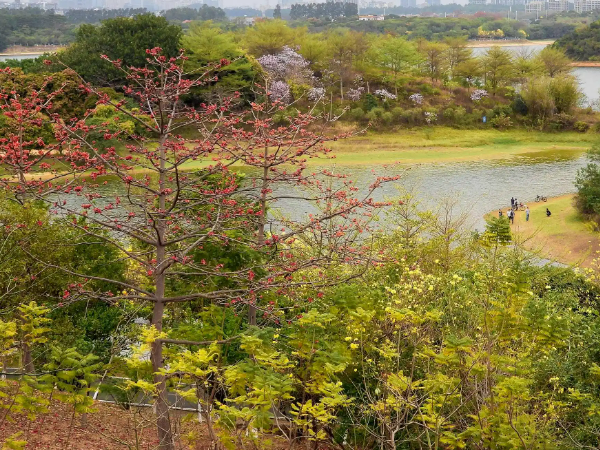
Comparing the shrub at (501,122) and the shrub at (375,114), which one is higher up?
the shrub at (375,114)

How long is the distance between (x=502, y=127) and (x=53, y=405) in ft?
141

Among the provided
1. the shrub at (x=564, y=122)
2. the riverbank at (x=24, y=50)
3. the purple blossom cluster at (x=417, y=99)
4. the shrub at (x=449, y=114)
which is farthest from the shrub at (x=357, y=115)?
the riverbank at (x=24, y=50)

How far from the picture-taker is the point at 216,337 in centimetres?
880

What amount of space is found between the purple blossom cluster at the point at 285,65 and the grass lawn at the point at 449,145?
8.34 metres

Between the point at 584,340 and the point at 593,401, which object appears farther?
the point at 584,340

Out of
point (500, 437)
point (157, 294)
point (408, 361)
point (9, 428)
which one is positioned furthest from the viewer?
point (408, 361)

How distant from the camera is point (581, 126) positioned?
47.3m

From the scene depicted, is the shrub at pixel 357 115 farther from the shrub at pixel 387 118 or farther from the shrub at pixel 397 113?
the shrub at pixel 397 113

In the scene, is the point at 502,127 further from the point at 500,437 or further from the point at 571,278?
the point at 500,437

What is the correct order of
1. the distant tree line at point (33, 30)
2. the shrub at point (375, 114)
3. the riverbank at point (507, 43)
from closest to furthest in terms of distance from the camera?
the shrub at point (375, 114), the distant tree line at point (33, 30), the riverbank at point (507, 43)

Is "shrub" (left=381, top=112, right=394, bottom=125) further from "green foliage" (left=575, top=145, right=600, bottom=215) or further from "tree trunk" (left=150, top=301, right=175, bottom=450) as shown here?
"tree trunk" (left=150, top=301, right=175, bottom=450)

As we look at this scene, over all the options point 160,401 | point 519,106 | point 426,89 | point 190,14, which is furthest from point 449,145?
point 190,14

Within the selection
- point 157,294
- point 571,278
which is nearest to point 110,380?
point 157,294

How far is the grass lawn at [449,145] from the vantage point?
40344 mm
